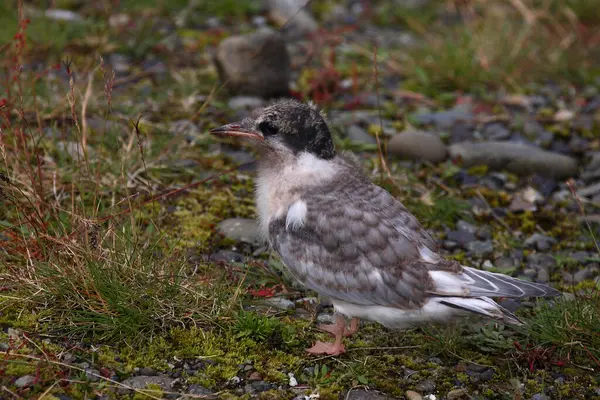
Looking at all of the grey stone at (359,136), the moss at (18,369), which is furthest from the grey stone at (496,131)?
the moss at (18,369)

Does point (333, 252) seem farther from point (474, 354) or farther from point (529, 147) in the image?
point (529, 147)

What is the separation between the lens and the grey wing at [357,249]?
416 centimetres

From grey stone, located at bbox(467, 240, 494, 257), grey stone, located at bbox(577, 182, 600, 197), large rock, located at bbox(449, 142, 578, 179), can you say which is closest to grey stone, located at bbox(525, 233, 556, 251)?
grey stone, located at bbox(467, 240, 494, 257)

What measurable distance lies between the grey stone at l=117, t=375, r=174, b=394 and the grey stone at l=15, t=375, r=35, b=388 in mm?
408

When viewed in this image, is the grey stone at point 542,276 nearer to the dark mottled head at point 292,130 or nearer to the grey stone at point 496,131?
the dark mottled head at point 292,130

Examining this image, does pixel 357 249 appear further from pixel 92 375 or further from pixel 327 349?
pixel 92 375

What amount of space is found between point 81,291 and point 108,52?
4350mm

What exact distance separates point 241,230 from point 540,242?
2157 millimetres

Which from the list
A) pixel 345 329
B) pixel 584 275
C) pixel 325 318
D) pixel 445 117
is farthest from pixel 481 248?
pixel 445 117

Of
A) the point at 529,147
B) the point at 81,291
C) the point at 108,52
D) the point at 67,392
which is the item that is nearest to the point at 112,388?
the point at 67,392

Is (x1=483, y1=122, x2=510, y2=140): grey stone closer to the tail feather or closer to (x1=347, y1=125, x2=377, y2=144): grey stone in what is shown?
(x1=347, y1=125, x2=377, y2=144): grey stone

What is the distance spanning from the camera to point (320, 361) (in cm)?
430

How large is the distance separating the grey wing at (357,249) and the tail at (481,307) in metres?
0.14

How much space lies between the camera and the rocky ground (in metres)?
4.18
